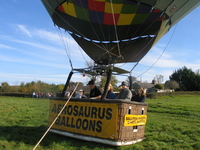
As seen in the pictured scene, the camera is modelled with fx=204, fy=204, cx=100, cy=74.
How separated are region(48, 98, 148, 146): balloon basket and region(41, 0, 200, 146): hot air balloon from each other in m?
0.15

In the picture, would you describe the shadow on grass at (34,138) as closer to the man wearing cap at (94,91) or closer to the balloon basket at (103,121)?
the balloon basket at (103,121)

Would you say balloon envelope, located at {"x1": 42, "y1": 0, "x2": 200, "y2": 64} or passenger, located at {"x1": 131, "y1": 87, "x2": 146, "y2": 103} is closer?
passenger, located at {"x1": 131, "y1": 87, "x2": 146, "y2": 103}

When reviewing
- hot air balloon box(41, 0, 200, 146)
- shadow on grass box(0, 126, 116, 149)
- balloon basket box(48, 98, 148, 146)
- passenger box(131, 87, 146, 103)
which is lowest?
shadow on grass box(0, 126, 116, 149)

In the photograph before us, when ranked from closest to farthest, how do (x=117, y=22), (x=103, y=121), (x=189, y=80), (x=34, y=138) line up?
(x=103, y=121) → (x=34, y=138) → (x=117, y=22) → (x=189, y=80)

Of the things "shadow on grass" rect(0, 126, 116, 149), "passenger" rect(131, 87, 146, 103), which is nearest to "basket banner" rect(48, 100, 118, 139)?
"shadow on grass" rect(0, 126, 116, 149)

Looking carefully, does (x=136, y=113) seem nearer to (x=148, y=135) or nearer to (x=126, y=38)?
(x=148, y=135)

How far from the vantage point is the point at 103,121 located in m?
4.46

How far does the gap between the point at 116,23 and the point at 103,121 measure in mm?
3895

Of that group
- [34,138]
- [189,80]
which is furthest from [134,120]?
Answer: [189,80]

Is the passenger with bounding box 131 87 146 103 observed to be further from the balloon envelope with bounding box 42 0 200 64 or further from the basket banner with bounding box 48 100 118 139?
the basket banner with bounding box 48 100 118 139

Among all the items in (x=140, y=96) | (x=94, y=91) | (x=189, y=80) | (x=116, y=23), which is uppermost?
(x=189, y=80)

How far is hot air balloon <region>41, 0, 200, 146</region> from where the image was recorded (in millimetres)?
6008

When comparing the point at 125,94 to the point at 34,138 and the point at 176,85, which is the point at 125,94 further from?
the point at 176,85

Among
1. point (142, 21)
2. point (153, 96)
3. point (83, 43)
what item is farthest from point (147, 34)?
point (153, 96)
